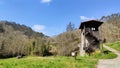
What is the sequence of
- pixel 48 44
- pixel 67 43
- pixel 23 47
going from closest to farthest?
1. pixel 67 43
2. pixel 48 44
3. pixel 23 47

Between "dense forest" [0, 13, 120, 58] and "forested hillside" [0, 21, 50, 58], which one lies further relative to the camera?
"forested hillside" [0, 21, 50, 58]

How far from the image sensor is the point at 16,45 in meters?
99.6

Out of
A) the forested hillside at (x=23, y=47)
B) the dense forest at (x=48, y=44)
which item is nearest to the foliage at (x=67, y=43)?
the dense forest at (x=48, y=44)

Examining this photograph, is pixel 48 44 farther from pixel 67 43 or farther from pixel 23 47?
pixel 23 47

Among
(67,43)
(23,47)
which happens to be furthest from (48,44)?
(23,47)

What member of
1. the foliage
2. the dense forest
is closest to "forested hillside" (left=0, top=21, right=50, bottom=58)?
the dense forest

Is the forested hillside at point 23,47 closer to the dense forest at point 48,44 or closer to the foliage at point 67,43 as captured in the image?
the dense forest at point 48,44

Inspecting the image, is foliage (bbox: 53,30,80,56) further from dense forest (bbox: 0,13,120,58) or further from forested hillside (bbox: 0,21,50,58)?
forested hillside (bbox: 0,21,50,58)


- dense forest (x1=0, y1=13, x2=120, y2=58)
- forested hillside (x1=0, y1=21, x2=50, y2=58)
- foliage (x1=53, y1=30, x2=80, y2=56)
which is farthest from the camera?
forested hillside (x1=0, y1=21, x2=50, y2=58)

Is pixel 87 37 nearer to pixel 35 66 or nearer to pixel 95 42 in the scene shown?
pixel 95 42

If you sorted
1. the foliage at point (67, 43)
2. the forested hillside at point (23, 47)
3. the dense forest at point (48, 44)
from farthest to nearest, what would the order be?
1. the forested hillside at point (23, 47)
2. the dense forest at point (48, 44)
3. the foliage at point (67, 43)

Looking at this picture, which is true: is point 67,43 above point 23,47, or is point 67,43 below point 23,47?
above

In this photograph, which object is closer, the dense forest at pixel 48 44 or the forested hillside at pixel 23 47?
the dense forest at pixel 48 44

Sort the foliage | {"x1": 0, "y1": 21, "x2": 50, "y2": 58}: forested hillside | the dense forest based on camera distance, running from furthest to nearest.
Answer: {"x1": 0, "y1": 21, "x2": 50, "y2": 58}: forested hillside
the dense forest
the foliage
